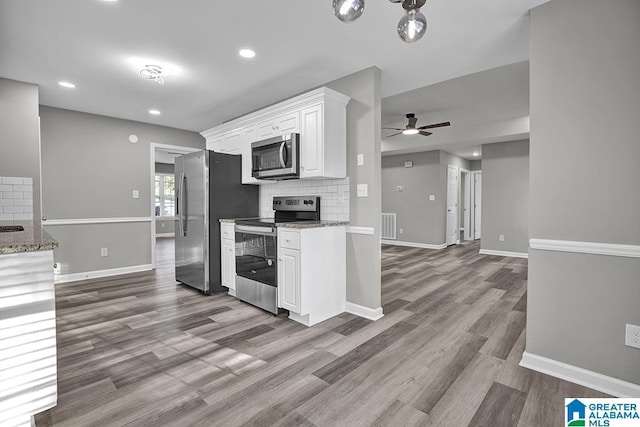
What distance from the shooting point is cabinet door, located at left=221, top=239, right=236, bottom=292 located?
3.62m

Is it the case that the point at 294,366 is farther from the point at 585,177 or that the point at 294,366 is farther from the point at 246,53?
the point at 246,53

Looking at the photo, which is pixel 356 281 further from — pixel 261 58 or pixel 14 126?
pixel 14 126

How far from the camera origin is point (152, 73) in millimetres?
3139

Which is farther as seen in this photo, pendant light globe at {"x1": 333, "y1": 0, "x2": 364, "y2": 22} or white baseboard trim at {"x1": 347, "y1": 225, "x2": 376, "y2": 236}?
white baseboard trim at {"x1": 347, "y1": 225, "x2": 376, "y2": 236}

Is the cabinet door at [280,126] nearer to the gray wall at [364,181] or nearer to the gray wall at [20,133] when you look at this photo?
the gray wall at [364,181]

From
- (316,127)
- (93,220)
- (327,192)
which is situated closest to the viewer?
(316,127)

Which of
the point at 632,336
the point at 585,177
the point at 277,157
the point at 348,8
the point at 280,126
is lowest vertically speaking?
the point at 632,336

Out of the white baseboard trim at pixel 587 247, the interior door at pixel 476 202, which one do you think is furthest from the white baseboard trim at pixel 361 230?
the interior door at pixel 476 202

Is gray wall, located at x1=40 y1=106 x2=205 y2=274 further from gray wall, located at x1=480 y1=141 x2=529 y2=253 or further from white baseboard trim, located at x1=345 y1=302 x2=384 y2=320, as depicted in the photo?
gray wall, located at x1=480 y1=141 x2=529 y2=253

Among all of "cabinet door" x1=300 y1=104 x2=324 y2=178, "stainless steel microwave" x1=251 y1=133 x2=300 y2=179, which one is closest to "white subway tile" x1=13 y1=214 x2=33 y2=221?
"stainless steel microwave" x1=251 y1=133 x2=300 y2=179

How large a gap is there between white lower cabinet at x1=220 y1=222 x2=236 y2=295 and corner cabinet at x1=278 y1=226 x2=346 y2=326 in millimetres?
901

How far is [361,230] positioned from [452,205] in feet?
17.7

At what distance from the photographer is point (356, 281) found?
10.3 ft

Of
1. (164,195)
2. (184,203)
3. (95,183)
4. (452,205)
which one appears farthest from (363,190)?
(164,195)
